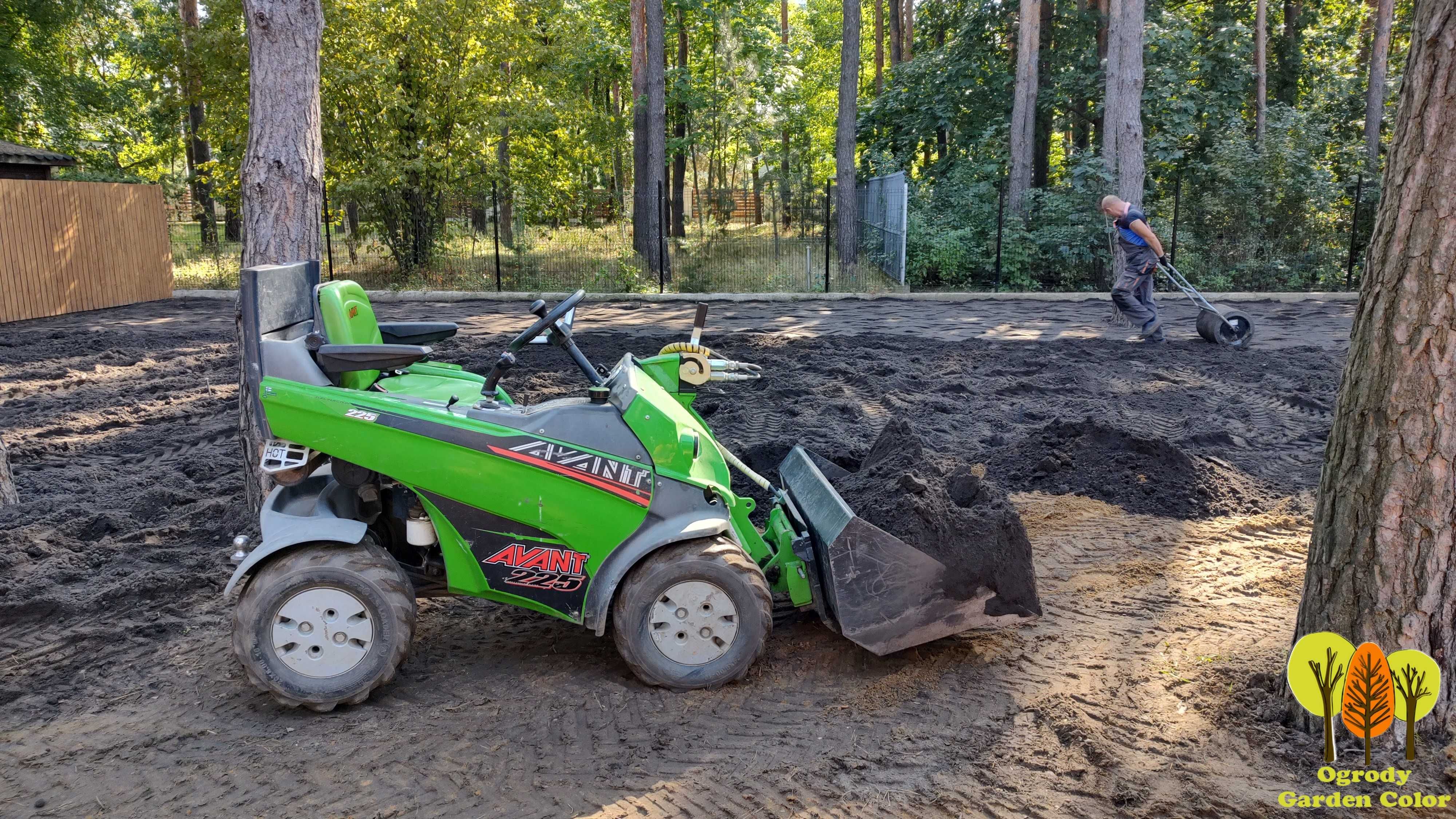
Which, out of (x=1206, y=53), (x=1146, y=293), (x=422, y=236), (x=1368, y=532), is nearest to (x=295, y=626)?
(x=1368, y=532)

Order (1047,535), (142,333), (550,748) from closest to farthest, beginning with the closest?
(550,748), (1047,535), (142,333)

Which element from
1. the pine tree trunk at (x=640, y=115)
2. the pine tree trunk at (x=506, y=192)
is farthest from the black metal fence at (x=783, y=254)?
the pine tree trunk at (x=640, y=115)

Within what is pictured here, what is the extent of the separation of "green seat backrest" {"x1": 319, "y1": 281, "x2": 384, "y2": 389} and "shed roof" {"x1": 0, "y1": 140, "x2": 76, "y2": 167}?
18.8 m

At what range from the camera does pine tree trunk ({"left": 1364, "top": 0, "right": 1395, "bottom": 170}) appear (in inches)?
883

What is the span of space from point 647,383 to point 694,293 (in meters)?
15.8

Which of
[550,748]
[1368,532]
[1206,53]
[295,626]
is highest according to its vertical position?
[1206,53]

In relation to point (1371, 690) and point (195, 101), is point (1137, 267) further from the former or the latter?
point (195, 101)

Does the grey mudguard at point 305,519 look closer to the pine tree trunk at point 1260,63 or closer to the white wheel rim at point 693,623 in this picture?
the white wheel rim at point 693,623

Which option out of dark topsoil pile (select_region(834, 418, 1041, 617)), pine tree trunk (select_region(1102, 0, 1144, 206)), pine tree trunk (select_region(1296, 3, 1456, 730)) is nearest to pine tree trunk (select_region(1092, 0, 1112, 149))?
pine tree trunk (select_region(1102, 0, 1144, 206))

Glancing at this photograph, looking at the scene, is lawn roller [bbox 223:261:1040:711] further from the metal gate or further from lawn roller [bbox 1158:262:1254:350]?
the metal gate

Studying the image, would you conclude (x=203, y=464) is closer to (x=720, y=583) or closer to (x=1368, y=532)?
(x=720, y=583)

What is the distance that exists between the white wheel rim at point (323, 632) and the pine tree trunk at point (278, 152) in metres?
2.26

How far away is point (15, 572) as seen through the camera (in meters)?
5.29

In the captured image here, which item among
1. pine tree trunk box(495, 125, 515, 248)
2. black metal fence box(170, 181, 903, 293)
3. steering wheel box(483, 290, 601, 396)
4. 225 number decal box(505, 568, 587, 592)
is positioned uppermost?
pine tree trunk box(495, 125, 515, 248)
